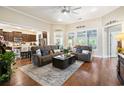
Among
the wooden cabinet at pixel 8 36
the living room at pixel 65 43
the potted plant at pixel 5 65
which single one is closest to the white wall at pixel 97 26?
the living room at pixel 65 43

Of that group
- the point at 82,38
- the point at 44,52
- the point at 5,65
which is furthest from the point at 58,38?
the point at 5,65

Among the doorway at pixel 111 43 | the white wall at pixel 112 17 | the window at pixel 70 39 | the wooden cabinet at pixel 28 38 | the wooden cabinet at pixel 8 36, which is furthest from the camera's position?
the wooden cabinet at pixel 28 38

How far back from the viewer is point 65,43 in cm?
861

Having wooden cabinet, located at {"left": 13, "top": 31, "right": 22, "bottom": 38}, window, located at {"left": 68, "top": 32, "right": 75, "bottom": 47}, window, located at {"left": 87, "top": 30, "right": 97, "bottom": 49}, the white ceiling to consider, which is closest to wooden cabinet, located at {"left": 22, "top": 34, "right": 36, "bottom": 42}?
wooden cabinet, located at {"left": 13, "top": 31, "right": 22, "bottom": 38}

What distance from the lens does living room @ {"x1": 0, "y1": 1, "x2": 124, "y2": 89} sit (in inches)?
132

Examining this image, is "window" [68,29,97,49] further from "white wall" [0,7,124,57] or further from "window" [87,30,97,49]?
"white wall" [0,7,124,57]

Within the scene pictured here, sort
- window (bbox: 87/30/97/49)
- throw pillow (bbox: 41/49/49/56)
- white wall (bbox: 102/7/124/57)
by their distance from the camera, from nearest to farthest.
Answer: white wall (bbox: 102/7/124/57) → throw pillow (bbox: 41/49/49/56) → window (bbox: 87/30/97/49)

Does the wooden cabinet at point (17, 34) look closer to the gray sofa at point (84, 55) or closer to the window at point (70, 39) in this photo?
the window at point (70, 39)

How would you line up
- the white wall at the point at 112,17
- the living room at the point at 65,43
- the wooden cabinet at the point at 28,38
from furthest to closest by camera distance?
the wooden cabinet at the point at 28,38, the white wall at the point at 112,17, the living room at the point at 65,43

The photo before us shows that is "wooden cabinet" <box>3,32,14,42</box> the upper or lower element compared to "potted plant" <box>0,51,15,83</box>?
upper

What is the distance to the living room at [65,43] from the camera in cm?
335

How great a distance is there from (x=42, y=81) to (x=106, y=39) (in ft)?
17.5
